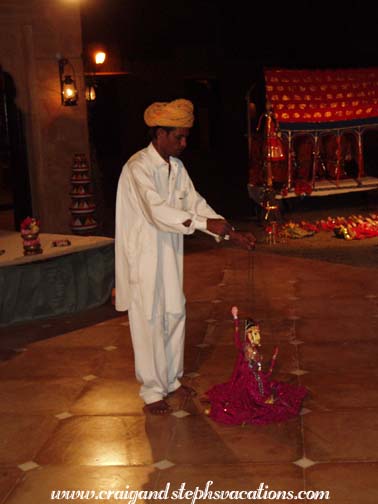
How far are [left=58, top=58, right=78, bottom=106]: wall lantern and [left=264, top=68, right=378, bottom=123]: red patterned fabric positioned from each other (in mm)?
2810

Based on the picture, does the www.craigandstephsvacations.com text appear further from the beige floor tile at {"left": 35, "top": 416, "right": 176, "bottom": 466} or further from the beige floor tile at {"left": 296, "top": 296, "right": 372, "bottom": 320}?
the beige floor tile at {"left": 296, "top": 296, "right": 372, "bottom": 320}

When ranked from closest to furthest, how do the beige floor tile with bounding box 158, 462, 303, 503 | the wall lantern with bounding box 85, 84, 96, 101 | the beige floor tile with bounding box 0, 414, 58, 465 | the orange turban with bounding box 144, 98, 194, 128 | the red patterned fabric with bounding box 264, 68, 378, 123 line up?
the beige floor tile with bounding box 158, 462, 303, 503 → the beige floor tile with bounding box 0, 414, 58, 465 → the orange turban with bounding box 144, 98, 194, 128 → the red patterned fabric with bounding box 264, 68, 378, 123 → the wall lantern with bounding box 85, 84, 96, 101

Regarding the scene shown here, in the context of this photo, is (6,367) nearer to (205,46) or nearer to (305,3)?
(305,3)

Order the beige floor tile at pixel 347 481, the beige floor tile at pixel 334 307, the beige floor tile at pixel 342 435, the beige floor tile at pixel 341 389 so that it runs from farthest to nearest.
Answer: the beige floor tile at pixel 334 307 < the beige floor tile at pixel 341 389 < the beige floor tile at pixel 342 435 < the beige floor tile at pixel 347 481

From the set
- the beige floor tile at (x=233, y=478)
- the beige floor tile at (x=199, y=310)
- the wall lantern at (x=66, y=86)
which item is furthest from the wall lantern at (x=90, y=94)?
the beige floor tile at (x=233, y=478)

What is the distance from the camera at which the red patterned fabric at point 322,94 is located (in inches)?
420

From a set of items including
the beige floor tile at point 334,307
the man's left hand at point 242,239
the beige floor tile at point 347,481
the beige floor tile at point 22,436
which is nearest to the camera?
the beige floor tile at point 347,481

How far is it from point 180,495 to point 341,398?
1.38m

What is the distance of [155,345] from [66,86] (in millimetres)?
5377

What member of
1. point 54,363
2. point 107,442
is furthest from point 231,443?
point 54,363

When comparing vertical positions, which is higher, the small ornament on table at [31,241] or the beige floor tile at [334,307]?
the small ornament on table at [31,241]

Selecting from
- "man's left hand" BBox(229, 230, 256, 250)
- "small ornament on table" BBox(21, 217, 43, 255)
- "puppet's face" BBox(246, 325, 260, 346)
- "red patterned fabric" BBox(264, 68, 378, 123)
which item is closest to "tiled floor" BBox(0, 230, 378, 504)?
"puppet's face" BBox(246, 325, 260, 346)

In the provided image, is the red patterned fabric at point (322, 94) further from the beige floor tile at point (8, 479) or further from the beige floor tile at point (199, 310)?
the beige floor tile at point (8, 479)

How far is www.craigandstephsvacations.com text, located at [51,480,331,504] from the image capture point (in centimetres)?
334
